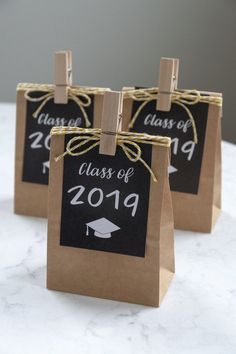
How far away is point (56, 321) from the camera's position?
1154mm

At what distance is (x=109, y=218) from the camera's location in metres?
1.22

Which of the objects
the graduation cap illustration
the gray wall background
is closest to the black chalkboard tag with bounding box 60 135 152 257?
the graduation cap illustration

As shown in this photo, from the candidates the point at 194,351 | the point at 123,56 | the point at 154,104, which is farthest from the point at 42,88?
the point at 123,56

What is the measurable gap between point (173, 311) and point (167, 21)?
95.8 inches

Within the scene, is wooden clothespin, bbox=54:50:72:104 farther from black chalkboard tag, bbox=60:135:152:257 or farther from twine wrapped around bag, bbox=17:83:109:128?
black chalkboard tag, bbox=60:135:152:257

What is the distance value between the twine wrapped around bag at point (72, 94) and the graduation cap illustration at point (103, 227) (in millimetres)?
398

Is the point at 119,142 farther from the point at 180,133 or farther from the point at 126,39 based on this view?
the point at 126,39

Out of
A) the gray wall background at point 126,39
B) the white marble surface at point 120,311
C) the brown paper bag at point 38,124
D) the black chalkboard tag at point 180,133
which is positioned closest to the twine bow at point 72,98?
the brown paper bag at point 38,124

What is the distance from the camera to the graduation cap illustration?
1.22 metres

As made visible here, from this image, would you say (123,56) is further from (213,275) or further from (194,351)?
(194,351)

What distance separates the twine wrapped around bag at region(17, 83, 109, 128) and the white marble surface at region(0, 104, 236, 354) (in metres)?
0.29

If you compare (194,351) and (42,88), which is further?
(42,88)

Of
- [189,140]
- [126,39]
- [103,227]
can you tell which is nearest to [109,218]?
[103,227]

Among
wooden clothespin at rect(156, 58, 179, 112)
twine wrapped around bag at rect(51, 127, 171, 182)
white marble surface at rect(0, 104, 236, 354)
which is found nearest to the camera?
white marble surface at rect(0, 104, 236, 354)
